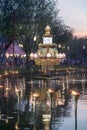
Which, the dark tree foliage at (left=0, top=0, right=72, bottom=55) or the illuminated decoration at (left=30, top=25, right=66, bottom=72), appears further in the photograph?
the illuminated decoration at (left=30, top=25, right=66, bottom=72)

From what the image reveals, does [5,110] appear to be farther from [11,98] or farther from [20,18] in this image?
[20,18]

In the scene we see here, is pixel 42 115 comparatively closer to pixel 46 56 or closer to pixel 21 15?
pixel 21 15

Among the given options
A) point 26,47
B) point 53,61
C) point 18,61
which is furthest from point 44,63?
point 18,61

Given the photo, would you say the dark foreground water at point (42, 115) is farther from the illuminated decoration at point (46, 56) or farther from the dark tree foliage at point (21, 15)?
the illuminated decoration at point (46, 56)

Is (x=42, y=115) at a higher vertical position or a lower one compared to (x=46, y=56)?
lower

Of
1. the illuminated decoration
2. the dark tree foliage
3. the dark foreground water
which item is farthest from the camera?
the illuminated decoration

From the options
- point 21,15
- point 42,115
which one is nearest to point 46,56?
point 21,15

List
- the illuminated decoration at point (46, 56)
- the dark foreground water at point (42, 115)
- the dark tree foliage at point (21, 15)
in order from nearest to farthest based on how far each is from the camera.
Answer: the dark foreground water at point (42, 115) < the dark tree foliage at point (21, 15) < the illuminated decoration at point (46, 56)

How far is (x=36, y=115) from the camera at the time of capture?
22406 millimetres

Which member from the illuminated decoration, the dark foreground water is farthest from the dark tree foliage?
the dark foreground water

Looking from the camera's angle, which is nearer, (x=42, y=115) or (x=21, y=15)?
(x=42, y=115)

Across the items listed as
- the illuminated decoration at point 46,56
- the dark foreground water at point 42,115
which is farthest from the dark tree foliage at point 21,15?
the dark foreground water at point 42,115

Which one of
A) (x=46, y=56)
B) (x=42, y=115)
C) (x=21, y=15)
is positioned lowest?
(x=42, y=115)

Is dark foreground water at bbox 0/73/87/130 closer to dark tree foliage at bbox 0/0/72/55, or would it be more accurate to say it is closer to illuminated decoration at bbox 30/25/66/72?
dark tree foliage at bbox 0/0/72/55
